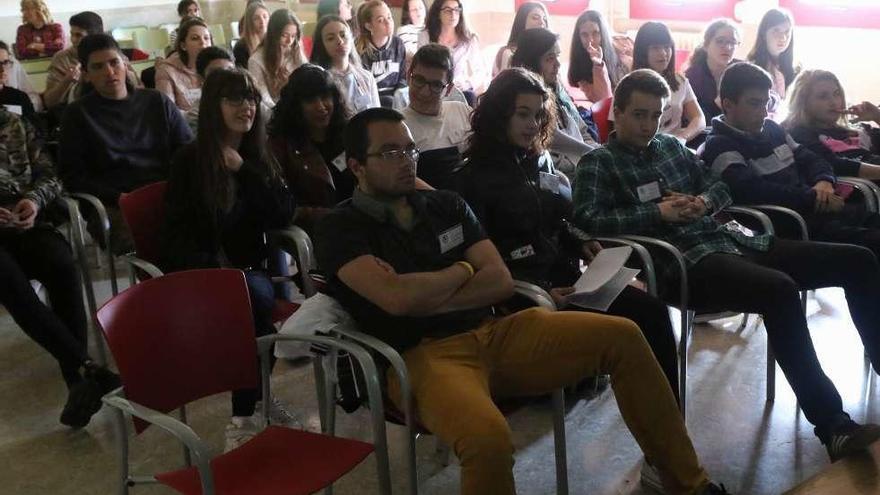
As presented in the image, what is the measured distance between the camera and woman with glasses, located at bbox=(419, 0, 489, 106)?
197 inches

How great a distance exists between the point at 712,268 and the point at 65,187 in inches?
88.5

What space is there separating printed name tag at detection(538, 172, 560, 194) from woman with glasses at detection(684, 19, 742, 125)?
1.91m

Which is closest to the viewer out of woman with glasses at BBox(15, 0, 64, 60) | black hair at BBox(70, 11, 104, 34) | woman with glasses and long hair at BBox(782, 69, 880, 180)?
woman with glasses and long hair at BBox(782, 69, 880, 180)

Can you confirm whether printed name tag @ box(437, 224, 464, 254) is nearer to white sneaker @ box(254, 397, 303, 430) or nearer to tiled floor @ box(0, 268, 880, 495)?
tiled floor @ box(0, 268, 880, 495)

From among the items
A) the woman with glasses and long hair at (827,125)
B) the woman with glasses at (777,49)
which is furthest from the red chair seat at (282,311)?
the woman with glasses at (777,49)

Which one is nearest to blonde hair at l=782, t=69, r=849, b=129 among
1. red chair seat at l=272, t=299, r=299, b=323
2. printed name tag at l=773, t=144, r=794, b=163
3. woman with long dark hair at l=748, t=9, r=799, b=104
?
printed name tag at l=773, t=144, r=794, b=163

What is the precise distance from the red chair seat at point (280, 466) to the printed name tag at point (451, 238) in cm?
54

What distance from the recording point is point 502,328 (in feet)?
6.47

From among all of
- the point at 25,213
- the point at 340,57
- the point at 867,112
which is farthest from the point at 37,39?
the point at 867,112

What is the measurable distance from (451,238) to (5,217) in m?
1.60

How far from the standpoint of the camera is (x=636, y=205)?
253 cm

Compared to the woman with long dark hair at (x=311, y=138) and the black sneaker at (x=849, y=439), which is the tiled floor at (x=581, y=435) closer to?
the black sneaker at (x=849, y=439)

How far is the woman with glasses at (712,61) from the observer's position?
4.07 metres

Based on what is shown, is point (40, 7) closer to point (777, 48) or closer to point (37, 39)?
point (37, 39)
